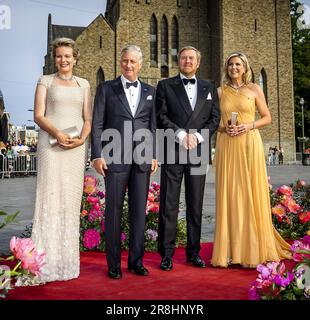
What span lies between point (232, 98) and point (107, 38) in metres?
30.7

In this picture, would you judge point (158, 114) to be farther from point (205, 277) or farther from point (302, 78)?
point (302, 78)

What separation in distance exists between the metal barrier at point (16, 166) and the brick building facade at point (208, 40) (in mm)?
14369

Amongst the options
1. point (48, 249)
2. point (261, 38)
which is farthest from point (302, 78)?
point (48, 249)

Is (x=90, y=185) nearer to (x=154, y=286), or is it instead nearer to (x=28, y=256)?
(x=154, y=286)

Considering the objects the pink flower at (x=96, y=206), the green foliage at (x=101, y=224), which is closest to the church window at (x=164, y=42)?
the green foliage at (x=101, y=224)

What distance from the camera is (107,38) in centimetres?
3341

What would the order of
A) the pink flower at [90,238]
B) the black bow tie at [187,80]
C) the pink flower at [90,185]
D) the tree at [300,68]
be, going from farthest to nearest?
the tree at [300,68] < the pink flower at [90,185] < the pink flower at [90,238] < the black bow tie at [187,80]

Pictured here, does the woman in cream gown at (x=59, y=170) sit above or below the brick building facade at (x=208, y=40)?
below

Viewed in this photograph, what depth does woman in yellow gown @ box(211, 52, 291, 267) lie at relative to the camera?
163 inches

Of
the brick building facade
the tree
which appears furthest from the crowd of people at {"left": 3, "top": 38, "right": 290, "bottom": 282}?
the tree

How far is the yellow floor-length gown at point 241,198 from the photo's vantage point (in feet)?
13.6

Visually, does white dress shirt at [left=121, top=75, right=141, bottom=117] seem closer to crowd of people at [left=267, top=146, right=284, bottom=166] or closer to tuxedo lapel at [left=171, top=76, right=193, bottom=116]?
tuxedo lapel at [left=171, top=76, right=193, bottom=116]

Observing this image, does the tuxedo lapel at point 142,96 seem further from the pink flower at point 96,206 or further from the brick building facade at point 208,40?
the brick building facade at point 208,40

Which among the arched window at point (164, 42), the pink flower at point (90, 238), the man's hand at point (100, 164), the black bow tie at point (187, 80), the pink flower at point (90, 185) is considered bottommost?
the pink flower at point (90, 238)
